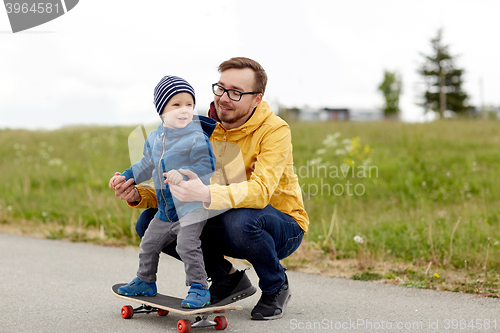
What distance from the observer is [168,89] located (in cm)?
301

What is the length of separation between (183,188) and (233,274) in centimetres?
98

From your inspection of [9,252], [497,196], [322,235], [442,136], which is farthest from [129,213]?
[442,136]

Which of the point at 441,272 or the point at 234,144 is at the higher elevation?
the point at 234,144

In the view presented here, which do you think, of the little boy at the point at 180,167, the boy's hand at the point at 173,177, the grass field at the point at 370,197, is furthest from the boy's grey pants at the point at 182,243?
the grass field at the point at 370,197

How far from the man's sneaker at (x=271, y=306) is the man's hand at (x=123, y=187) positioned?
1.10 meters

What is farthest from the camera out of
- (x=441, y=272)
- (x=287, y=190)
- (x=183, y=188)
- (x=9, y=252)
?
(x=9, y=252)

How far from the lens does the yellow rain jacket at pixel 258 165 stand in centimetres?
313

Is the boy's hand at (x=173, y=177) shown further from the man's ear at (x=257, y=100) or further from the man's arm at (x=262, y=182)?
the man's ear at (x=257, y=100)

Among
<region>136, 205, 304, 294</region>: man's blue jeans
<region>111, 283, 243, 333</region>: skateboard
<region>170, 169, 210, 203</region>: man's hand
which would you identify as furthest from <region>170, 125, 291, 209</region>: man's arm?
<region>111, 283, 243, 333</region>: skateboard

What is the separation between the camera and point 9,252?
5.63 meters

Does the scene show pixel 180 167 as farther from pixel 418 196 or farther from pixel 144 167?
pixel 418 196

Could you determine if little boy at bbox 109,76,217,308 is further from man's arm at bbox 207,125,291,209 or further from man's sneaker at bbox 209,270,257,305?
man's sneaker at bbox 209,270,257,305

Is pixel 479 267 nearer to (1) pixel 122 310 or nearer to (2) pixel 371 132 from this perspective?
(1) pixel 122 310

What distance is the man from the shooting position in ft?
10.3
